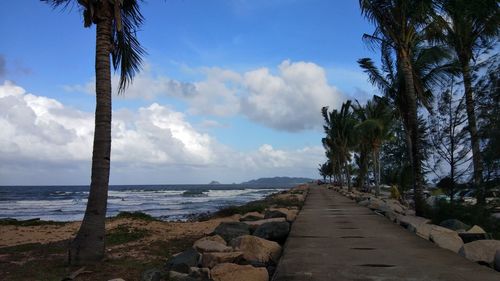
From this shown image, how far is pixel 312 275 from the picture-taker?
6867mm

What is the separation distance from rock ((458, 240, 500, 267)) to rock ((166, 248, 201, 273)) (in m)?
4.55

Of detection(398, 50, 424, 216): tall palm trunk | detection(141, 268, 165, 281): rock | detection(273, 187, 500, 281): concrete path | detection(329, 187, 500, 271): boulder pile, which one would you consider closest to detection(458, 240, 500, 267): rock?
detection(329, 187, 500, 271): boulder pile

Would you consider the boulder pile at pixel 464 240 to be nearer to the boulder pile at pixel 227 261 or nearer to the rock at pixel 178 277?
the boulder pile at pixel 227 261

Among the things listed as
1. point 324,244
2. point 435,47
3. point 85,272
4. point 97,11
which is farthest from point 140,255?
point 435,47

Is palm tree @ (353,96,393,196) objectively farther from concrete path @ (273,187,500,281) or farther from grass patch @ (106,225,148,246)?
concrete path @ (273,187,500,281)

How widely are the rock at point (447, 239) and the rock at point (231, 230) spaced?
425 centimetres

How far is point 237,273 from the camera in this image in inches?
276

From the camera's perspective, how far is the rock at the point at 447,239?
30.7ft

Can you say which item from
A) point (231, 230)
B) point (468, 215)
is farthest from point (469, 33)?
point (231, 230)

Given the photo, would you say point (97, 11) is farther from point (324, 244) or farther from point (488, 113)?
point (488, 113)

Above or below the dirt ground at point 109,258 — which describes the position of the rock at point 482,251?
above

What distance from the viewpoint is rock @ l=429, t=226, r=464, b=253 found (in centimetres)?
934

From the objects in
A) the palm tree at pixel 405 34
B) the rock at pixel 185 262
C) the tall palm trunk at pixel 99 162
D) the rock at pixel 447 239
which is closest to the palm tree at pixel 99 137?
the tall palm trunk at pixel 99 162

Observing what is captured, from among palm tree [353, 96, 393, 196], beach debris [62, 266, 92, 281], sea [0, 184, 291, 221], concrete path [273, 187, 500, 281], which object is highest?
palm tree [353, 96, 393, 196]
